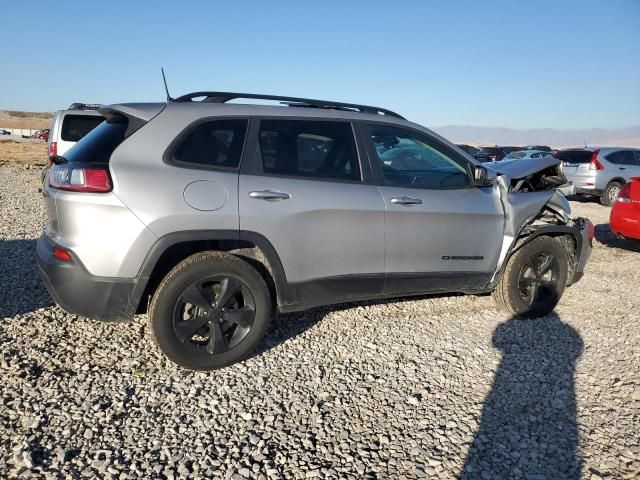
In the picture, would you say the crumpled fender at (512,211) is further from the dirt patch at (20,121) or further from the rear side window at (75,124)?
the dirt patch at (20,121)

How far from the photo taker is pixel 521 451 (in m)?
2.38

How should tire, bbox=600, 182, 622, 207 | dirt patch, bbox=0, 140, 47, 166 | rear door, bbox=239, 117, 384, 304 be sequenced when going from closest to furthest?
1. rear door, bbox=239, 117, 384, 304
2. tire, bbox=600, 182, 622, 207
3. dirt patch, bbox=0, 140, 47, 166

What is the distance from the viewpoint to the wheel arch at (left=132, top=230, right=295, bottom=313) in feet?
9.21

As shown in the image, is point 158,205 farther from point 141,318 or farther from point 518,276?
point 518,276

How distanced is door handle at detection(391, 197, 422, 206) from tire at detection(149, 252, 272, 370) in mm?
1197

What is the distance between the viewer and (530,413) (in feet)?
8.93

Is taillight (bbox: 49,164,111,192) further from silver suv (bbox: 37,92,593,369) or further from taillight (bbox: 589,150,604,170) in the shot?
taillight (bbox: 589,150,604,170)

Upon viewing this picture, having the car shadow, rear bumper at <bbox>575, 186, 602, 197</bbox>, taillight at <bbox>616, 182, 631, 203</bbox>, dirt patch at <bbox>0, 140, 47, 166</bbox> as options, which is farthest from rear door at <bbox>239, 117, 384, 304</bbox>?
dirt patch at <bbox>0, 140, 47, 166</bbox>

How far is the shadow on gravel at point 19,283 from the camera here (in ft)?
12.9

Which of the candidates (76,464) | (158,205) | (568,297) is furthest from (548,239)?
(76,464)

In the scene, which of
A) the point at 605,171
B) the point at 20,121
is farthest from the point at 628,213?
the point at 20,121

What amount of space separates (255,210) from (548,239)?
2.90m

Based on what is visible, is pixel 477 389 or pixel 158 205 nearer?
pixel 158 205

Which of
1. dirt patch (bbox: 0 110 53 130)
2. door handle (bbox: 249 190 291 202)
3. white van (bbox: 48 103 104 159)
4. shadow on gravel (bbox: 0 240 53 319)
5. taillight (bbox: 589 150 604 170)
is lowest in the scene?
shadow on gravel (bbox: 0 240 53 319)
